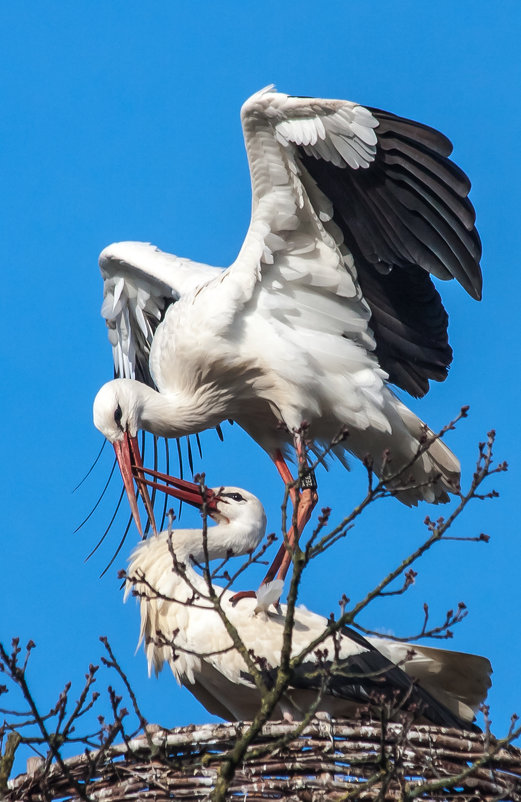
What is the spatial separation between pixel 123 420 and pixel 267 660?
2494mm

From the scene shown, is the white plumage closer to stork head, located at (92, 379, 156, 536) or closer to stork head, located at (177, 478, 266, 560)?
stork head, located at (92, 379, 156, 536)

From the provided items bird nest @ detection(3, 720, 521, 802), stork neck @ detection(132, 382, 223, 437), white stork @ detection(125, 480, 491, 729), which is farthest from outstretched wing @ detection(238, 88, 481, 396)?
bird nest @ detection(3, 720, 521, 802)

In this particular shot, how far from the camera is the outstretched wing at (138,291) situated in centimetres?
962

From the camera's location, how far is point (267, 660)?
661cm

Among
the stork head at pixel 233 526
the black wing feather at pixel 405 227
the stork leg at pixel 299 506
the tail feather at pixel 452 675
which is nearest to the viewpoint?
the tail feather at pixel 452 675

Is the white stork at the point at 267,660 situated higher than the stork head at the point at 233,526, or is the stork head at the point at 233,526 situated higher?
the stork head at the point at 233,526

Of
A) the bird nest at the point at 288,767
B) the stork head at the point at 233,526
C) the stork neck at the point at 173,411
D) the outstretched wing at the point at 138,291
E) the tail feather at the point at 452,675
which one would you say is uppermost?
the outstretched wing at the point at 138,291

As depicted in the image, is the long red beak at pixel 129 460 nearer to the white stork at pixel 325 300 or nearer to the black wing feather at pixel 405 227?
the white stork at pixel 325 300

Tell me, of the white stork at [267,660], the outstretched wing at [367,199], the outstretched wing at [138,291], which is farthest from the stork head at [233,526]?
the outstretched wing at [138,291]

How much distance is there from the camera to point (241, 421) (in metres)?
9.20

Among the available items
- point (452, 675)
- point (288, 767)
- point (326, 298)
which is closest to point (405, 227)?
point (326, 298)

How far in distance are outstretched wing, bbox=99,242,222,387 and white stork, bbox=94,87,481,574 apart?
102 cm

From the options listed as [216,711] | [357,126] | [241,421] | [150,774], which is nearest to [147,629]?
[216,711]

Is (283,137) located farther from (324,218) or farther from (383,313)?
(383,313)
